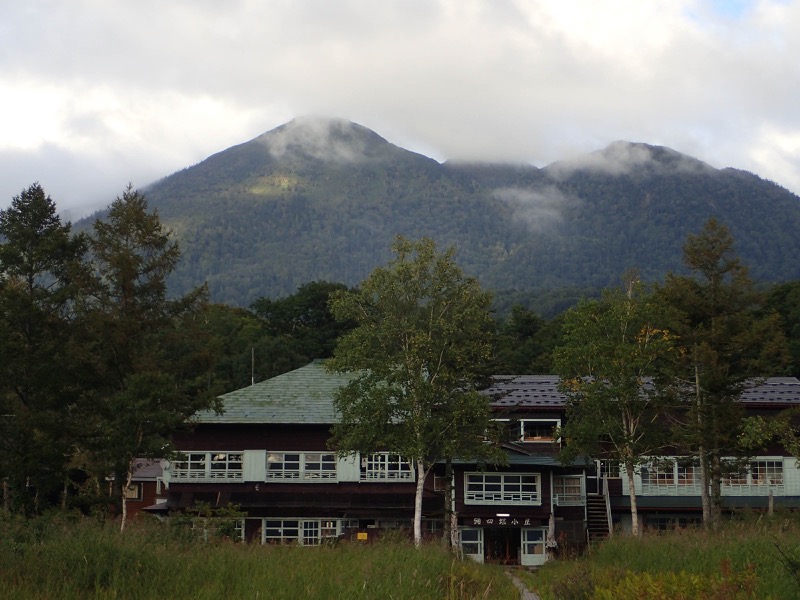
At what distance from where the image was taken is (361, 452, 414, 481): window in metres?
41.3

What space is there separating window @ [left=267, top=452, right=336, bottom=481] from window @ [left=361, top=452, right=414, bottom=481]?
1504 mm

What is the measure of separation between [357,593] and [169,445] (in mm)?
20795

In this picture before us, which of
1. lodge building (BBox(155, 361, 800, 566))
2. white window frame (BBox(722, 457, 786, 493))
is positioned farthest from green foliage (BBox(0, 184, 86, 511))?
white window frame (BBox(722, 457, 786, 493))

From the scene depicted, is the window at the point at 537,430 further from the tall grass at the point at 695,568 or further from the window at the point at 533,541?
the tall grass at the point at 695,568

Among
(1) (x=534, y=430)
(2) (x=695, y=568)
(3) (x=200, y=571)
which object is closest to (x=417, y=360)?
(1) (x=534, y=430)

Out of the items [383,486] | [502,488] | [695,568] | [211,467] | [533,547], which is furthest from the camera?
[211,467]

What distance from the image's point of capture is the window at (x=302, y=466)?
41.7m

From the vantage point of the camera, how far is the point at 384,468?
41.4 metres

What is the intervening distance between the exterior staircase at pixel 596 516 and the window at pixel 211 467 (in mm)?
16813

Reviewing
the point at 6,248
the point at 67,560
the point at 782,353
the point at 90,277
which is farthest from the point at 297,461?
the point at 67,560

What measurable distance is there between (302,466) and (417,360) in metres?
11.2

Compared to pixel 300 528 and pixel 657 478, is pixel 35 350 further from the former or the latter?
pixel 657 478

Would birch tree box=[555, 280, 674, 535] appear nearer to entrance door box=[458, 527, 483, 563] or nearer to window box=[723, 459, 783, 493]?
entrance door box=[458, 527, 483, 563]

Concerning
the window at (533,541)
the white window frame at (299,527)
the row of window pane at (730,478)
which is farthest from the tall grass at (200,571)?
the row of window pane at (730,478)
